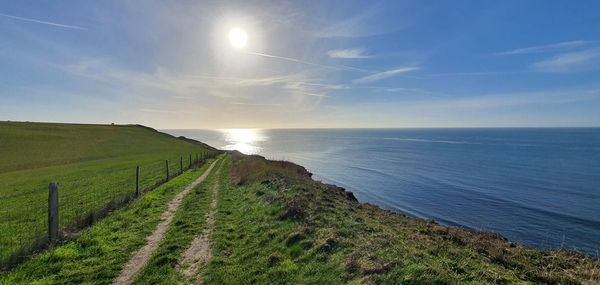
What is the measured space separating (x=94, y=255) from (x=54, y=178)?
28.9m

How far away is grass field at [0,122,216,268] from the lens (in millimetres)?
12617

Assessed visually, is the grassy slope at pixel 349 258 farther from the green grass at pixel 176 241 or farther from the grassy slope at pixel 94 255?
the grassy slope at pixel 94 255

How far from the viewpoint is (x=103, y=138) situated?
78812mm

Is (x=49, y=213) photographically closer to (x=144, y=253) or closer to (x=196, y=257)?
(x=144, y=253)

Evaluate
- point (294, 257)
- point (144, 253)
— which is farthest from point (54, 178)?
point (294, 257)

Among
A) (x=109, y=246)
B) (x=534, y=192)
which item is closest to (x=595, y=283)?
(x=109, y=246)

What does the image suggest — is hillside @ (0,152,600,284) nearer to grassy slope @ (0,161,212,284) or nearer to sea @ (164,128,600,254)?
grassy slope @ (0,161,212,284)

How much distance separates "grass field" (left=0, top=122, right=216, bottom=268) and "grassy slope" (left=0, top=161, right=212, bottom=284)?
3.18 feet

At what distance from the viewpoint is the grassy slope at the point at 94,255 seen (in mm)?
7816

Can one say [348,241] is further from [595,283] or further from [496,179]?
[496,179]

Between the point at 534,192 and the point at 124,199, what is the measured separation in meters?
45.8

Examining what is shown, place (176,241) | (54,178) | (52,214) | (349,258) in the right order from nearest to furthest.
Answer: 1. (349,258)
2. (52,214)
3. (176,241)
4. (54,178)

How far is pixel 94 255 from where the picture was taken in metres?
9.45

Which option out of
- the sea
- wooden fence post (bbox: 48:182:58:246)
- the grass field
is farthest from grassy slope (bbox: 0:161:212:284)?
the sea
